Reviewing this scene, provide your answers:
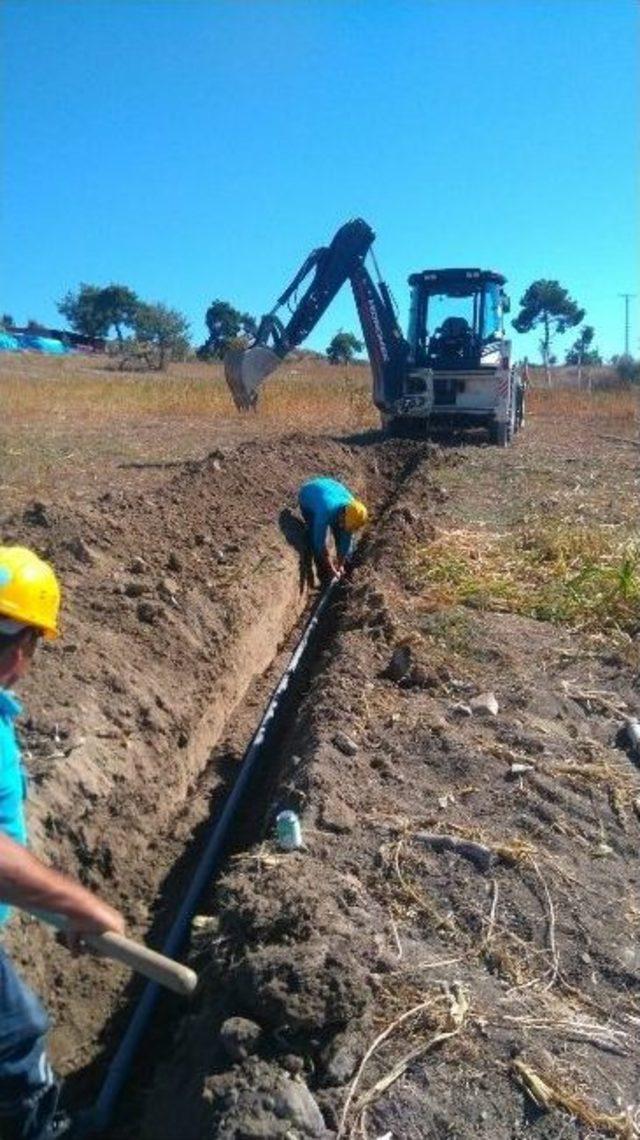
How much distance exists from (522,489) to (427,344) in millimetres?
5622

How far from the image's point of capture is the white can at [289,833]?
466 cm

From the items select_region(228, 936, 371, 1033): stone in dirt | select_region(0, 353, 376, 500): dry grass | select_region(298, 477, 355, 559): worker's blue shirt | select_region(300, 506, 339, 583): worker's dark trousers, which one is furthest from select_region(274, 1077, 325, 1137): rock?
select_region(0, 353, 376, 500): dry grass

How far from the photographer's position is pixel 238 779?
642 centimetres

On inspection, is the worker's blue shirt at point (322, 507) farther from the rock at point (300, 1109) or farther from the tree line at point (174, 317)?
the tree line at point (174, 317)

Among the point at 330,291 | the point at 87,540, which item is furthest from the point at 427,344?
the point at 87,540

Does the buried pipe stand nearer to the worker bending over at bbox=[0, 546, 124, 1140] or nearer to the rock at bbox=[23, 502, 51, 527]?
the worker bending over at bbox=[0, 546, 124, 1140]

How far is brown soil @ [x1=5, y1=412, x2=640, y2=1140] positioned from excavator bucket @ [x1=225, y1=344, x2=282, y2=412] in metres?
8.20

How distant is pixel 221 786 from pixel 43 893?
160 inches

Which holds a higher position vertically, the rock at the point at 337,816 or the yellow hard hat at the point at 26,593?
the yellow hard hat at the point at 26,593

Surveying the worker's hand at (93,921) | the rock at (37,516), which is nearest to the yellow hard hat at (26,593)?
the worker's hand at (93,921)

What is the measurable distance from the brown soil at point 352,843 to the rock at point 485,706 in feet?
0.08

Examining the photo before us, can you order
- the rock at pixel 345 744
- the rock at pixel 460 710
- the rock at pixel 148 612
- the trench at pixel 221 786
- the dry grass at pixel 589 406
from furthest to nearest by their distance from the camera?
the dry grass at pixel 589 406, the rock at pixel 148 612, the rock at pixel 460 710, the rock at pixel 345 744, the trench at pixel 221 786

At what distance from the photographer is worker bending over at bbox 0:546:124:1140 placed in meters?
2.62

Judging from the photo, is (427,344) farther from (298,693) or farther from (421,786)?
(421,786)
